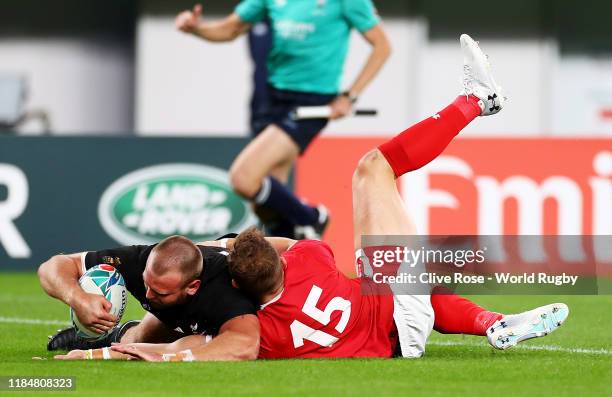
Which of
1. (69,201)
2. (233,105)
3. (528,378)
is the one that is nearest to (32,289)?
(69,201)

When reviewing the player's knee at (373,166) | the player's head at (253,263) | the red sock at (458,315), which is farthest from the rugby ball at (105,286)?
the red sock at (458,315)

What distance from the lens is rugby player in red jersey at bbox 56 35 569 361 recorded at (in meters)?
6.42

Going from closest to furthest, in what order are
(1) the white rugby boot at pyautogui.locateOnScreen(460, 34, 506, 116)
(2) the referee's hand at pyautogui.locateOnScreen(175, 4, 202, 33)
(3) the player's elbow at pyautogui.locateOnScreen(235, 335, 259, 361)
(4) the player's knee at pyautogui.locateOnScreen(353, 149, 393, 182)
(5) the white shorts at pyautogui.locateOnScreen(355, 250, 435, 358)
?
(3) the player's elbow at pyautogui.locateOnScreen(235, 335, 259, 361)
(5) the white shorts at pyautogui.locateOnScreen(355, 250, 435, 358)
(4) the player's knee at pyautogui.locateOnScreen(353, 149, 393, 182)
(1) the white rugby boot at pyautogui.locateOnScreen(460, 34, 506, 116)
(2) the referee's hand at pyautogui.locateOnScreen(175, 4, 202, 33)

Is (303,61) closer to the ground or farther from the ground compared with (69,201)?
farther from the ground

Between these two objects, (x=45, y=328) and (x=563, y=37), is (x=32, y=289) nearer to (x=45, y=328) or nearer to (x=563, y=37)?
(x=45, y=328)

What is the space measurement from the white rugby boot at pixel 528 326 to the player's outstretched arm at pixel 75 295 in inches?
73.5

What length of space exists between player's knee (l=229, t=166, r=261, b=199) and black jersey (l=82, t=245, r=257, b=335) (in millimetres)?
4660

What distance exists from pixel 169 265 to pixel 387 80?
13757mm

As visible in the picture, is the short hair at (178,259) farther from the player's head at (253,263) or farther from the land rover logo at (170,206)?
the land rover logo at (170,206)

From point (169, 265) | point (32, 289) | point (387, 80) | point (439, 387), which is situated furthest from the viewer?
point (387, 80)

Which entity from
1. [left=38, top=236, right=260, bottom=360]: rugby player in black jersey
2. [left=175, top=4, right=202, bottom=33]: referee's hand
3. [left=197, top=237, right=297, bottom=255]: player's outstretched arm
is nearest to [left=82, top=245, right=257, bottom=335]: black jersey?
[left=38, top=236, right=260, bottom=360]: rugby player in black jersey

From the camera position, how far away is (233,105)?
Result: 19953 mm

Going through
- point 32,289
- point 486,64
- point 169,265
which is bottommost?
point 32,289

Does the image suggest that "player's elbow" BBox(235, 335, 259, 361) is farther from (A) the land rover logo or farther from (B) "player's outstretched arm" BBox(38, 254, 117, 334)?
(A) the land rover logo
